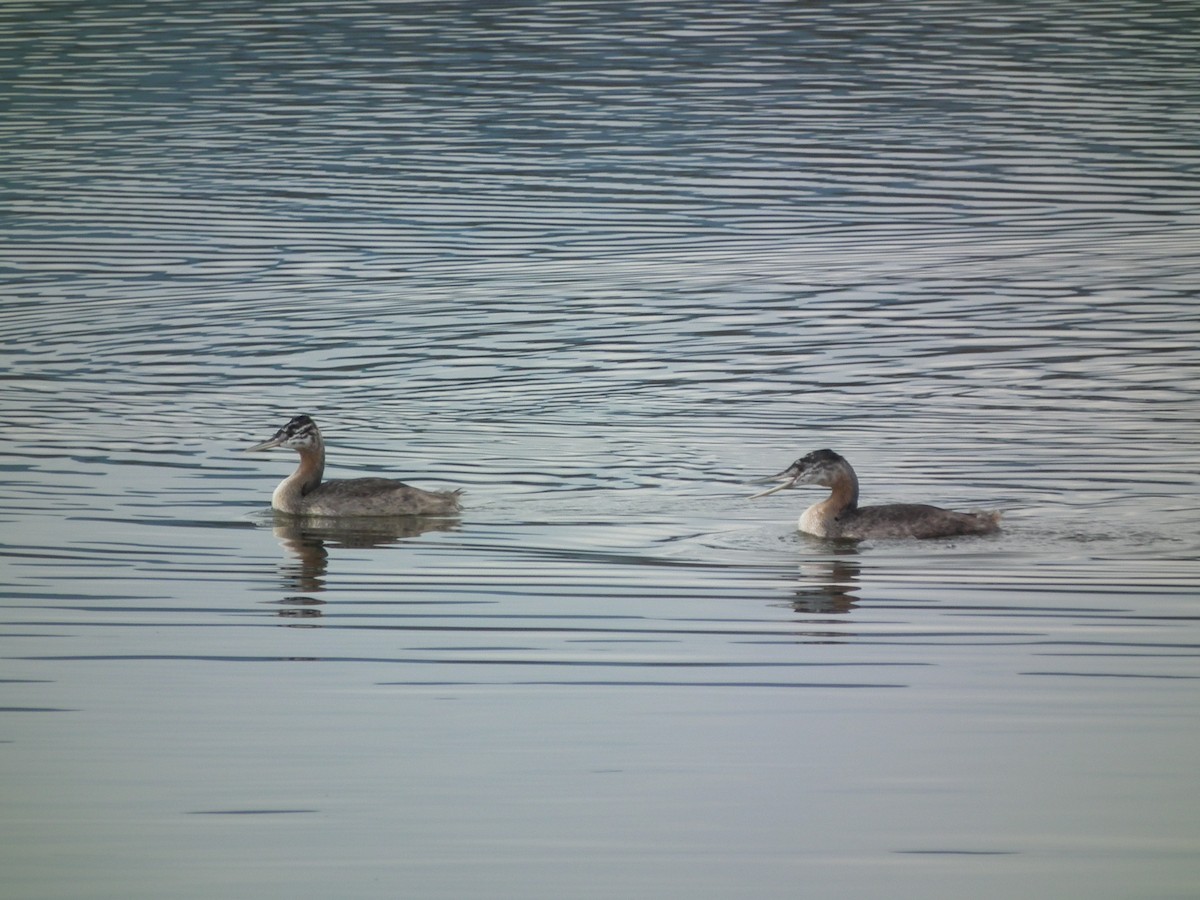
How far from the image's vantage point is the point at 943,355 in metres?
21.2

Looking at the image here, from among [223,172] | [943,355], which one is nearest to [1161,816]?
[943,355]

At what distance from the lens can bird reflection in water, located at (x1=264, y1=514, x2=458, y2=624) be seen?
537 inches

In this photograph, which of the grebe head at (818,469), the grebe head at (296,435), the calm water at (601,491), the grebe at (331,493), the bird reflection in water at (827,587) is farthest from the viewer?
the grebe head at (296,435)

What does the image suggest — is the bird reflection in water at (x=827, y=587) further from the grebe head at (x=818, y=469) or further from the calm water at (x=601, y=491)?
the grebe head at (x=818, y=469)

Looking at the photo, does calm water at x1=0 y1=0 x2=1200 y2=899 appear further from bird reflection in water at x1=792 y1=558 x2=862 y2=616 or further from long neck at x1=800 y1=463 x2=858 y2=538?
long neck at x1=800 y1=463 x2=858 y2=538

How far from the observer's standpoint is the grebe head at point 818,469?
14.7m

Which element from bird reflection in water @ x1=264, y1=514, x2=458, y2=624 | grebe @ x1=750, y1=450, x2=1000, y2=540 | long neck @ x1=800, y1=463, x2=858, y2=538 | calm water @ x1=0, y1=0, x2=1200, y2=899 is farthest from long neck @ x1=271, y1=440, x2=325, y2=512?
long neck @ x1=800, y1=463, x2=858, y2=538

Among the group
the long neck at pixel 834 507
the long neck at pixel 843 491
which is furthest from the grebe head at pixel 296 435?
the long neck at pixel 843 491

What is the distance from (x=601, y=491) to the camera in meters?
15.5

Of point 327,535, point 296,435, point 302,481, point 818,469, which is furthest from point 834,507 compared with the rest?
point 296,435

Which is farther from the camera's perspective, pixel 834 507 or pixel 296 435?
pixel 296 435

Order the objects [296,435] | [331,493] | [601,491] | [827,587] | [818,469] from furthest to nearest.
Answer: [296,435], [601,491], [331,493], [818,469], [827,587]

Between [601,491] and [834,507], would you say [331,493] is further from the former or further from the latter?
[834,507]

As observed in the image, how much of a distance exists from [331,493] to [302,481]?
0.45 metres
